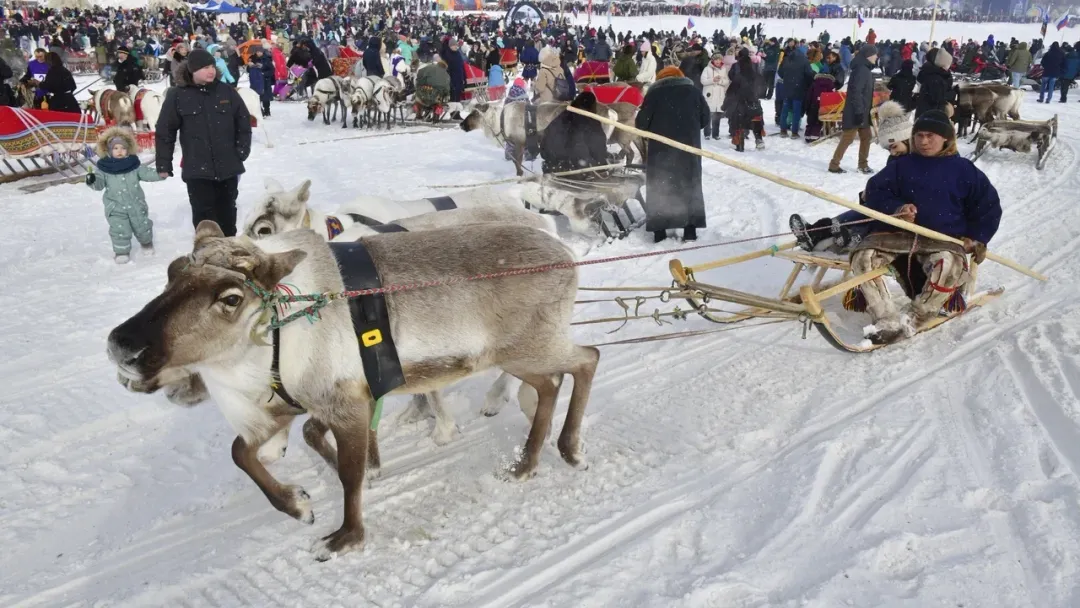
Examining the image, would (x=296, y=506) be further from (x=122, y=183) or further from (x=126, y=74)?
(x=126, y=74)

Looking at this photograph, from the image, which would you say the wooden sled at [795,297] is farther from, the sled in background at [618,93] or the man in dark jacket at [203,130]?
the sled in background at [618,93]

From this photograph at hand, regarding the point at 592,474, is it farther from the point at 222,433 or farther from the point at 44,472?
the point at 44,472

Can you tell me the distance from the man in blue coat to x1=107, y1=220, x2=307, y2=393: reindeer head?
12.6ft

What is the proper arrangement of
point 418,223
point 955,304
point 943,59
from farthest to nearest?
1. point 943,59
2. point 955,304
3. point 418,223

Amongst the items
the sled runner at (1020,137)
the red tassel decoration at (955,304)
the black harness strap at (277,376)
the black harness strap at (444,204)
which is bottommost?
the red tassel decoration at (955,304)

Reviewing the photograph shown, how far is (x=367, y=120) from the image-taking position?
1609cm

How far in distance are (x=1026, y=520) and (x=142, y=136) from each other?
1283cm

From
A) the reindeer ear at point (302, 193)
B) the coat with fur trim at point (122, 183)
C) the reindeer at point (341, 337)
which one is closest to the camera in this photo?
the reindeer at point (341, 337)

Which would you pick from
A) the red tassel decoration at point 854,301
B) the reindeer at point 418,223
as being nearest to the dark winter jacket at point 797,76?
the red tassel decoration at point 854,301

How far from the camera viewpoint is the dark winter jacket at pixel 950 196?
15.8 ft

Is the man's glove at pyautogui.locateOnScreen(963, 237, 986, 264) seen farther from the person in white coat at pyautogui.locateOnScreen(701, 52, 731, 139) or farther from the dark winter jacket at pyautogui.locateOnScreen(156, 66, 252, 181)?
the person in white coat at pyautogui.locateOnScreen(701, 52, 731, 139)

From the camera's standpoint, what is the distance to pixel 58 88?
1248 cm

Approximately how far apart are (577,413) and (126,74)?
13.5 meters

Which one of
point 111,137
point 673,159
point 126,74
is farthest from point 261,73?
point 673,159
